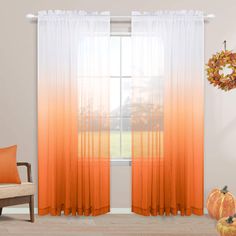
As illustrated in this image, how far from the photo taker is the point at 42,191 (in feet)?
21.6

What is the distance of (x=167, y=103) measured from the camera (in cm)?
650

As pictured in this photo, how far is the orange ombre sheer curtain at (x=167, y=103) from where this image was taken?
6508 millimetres

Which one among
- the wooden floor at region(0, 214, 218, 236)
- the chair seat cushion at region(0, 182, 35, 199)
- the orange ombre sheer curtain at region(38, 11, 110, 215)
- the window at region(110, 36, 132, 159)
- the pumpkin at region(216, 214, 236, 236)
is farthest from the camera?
the window at region(110, 36, 132, 159)

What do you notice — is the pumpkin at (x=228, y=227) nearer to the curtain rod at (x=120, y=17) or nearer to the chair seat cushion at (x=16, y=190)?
the chair seat cushion at (x=16, y=190)

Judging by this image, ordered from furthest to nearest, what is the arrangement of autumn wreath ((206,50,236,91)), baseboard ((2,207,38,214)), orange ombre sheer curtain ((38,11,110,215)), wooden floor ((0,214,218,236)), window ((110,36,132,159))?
window ((110,36,132,159)), baseboard ((2,207,38,214)), orange ombre sheer curtain ((38,11,110,215)), wooden floor ((0,214,218,236)), autumn wreath ((206,50,236,91))

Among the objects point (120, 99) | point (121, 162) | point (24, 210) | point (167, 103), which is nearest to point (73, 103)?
point (120, 99)

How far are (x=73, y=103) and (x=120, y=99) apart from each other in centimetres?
64

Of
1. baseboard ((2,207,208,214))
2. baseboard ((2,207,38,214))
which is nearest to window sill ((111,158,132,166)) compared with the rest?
baseboard ((2,207,208,214))

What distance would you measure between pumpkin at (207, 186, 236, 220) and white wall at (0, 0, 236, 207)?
2.99 feet

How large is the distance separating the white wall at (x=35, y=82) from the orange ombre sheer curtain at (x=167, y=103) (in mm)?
187

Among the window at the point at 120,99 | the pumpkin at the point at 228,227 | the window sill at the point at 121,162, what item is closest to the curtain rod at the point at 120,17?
the window at the point at 120,99

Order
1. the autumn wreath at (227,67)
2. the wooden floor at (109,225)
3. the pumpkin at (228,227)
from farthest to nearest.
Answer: the wooden floor at (109,225)
the pumpkin at (228,227)
the autumn wreath at (227,67)

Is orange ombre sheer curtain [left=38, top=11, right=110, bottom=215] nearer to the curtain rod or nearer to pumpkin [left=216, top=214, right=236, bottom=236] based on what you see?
the curtain rod

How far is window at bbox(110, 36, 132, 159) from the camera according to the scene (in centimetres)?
684
